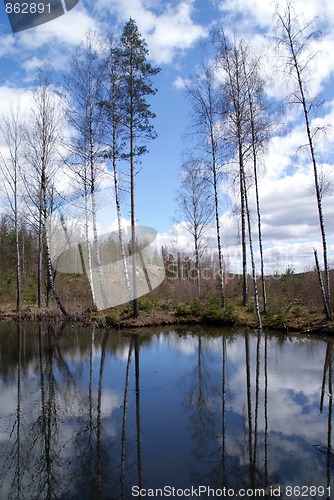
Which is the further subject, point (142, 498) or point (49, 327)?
point (49, 327)

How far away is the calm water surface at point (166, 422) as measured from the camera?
3.36 m

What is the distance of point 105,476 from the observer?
3.42 m

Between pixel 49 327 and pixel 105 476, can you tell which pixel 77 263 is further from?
pixel 105 476

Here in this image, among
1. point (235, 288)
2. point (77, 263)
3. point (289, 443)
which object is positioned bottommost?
point (289, 443)

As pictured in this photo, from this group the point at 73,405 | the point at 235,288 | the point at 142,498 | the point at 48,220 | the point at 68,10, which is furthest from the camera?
the point at 235,288

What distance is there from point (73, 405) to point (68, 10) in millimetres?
5676

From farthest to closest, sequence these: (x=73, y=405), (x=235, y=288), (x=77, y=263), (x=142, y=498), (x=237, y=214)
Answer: (x=77, y=263), (x=235, y=288), (x=237, y=214), (x=73, y=405), (x=142, y=498)

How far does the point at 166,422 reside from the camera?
4766 millimetres

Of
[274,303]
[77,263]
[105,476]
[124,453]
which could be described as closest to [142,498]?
Answer: [105,476]

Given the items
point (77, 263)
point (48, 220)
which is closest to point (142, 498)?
point (48, 220)

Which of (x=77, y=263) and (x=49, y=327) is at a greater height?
(x=77, y=263)

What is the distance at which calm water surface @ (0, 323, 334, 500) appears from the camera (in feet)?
11.0

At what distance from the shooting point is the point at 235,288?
2133 cm

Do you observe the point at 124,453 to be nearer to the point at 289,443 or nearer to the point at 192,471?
the point at 192,471
